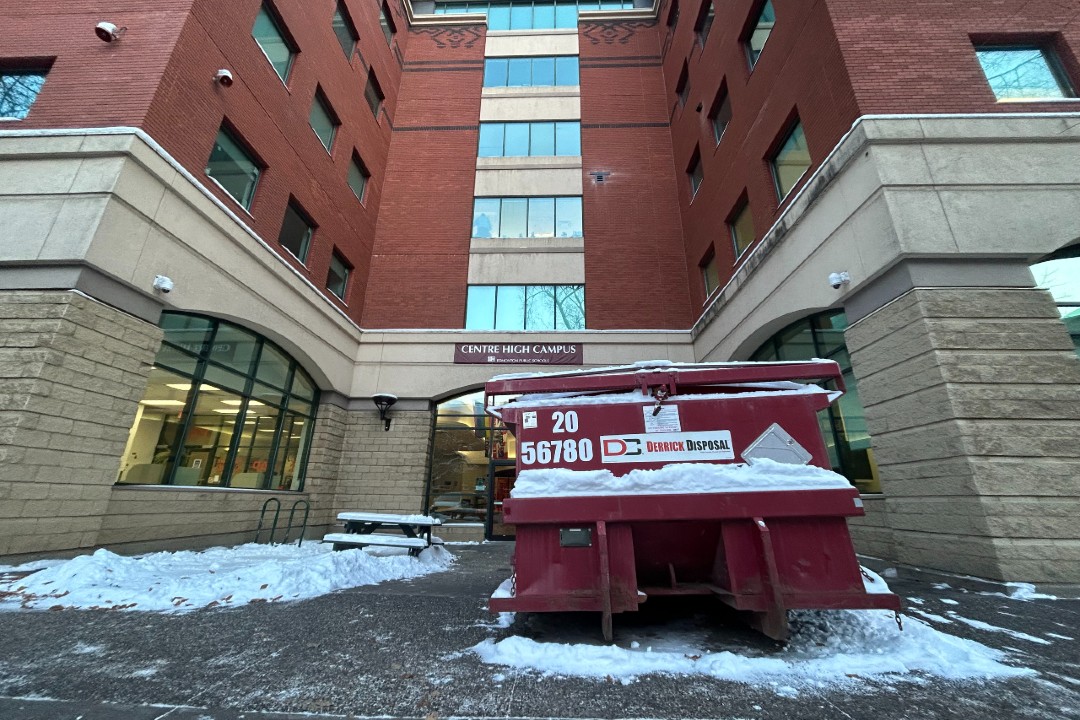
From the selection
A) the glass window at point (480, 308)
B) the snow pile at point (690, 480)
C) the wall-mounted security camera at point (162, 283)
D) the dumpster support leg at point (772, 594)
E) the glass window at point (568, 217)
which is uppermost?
the glass window at point (568, 217)

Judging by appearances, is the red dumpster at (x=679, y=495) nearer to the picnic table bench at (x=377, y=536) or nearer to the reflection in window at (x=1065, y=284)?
the picnic table bench at (x=377, y=536)

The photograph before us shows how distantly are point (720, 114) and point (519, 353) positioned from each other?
32.7 feet

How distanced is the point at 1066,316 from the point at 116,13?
55.7 feet

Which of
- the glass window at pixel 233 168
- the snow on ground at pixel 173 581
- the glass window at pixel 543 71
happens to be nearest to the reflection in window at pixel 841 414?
the snow on ground at pixel 173 581

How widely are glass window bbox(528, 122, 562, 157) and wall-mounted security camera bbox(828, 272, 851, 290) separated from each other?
42.9 feet

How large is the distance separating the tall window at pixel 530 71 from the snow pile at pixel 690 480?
66.3ft

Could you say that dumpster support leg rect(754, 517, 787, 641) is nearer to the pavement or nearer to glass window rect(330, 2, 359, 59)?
the pavement

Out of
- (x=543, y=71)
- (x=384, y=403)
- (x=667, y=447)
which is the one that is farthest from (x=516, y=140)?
(x=667, y=447)

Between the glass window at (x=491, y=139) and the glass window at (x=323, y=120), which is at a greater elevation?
the glass window at (x=491, y=139)

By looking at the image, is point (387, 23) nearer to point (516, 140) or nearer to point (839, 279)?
point (516, 140)

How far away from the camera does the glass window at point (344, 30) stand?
1455 centimetres

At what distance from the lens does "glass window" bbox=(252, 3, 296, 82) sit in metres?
11.0

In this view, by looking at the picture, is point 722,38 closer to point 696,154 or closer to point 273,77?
point 696,154

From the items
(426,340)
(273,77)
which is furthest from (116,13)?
(426,340)
